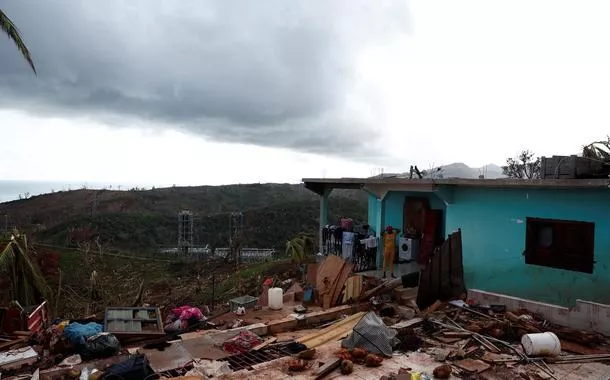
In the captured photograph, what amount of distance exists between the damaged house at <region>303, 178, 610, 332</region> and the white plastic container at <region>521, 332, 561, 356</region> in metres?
1.79

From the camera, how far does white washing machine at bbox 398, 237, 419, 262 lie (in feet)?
46.7

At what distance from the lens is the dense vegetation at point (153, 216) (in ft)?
135

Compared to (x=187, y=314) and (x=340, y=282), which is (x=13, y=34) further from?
(x=340, y=282)

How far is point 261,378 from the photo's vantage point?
696 cm

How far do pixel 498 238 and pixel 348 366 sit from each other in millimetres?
5750

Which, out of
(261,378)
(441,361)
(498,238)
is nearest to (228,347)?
(261,378)

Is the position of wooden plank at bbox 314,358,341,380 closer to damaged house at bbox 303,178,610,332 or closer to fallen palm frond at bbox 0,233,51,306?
damaged house at bbox 303,178,610,332

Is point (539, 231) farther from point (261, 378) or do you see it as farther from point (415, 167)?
point (261, 378)

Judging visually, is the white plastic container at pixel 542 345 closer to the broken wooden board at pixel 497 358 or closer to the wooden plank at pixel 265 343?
the broken wooden board at pixel 497 358

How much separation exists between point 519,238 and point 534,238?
0.34m

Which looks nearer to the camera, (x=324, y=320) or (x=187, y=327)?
(x=187, y=327)

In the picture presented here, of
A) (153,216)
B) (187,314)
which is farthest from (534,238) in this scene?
(153,216)

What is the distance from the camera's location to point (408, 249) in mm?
14258

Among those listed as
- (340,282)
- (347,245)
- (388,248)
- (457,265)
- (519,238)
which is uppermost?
(519,238)
